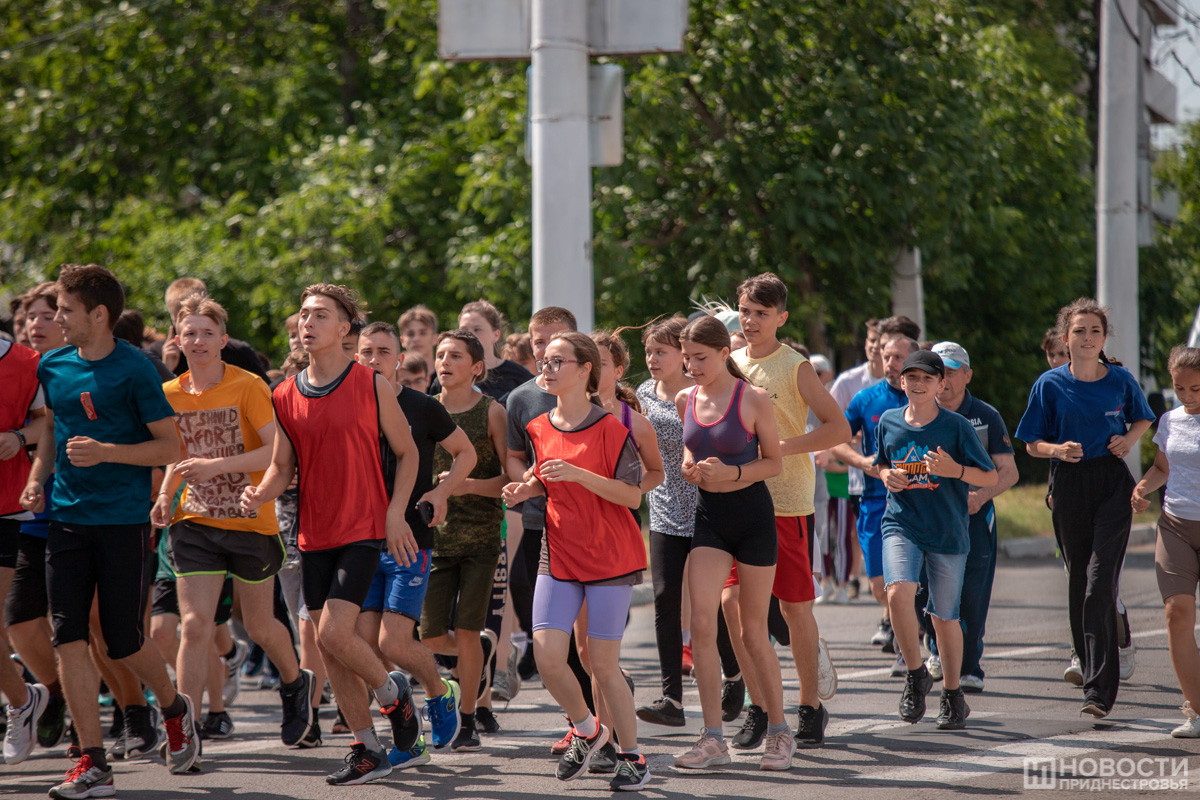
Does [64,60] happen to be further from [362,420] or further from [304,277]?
[362,420]

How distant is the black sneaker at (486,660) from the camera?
6758 mm

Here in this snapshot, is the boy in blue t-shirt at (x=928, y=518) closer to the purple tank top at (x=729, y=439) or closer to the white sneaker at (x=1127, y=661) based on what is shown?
the purple tank top at (x=729, y=439)

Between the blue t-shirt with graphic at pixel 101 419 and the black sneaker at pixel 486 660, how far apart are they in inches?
69.0

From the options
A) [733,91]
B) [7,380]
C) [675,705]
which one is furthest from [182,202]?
[675,705]

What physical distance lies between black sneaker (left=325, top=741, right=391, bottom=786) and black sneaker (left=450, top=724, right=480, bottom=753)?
0.76 metres

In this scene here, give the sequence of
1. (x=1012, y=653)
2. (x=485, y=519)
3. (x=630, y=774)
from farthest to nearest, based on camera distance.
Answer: (x=1012, y=653)
(x=485, y=519)
(x=630, y=774)

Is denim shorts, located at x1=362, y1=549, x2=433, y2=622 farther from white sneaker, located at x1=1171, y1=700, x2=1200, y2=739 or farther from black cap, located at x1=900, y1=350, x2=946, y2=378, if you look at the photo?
white sneaker, located at x1=1171, y1=700, x2=1200, y2=739

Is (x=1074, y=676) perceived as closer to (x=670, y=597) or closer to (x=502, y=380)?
(x=670, y=597)

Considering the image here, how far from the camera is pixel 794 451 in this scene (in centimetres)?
613

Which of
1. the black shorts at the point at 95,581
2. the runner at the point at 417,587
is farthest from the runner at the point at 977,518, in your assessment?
the black shorts at the point at 95,581

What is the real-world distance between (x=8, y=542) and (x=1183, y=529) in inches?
219

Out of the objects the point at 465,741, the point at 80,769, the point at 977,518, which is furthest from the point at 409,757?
the point at 977,518

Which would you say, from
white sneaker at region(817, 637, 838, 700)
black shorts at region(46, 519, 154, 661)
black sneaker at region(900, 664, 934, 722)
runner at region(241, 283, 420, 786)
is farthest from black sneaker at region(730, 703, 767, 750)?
black shorts at region(46, 519, 154, 661)

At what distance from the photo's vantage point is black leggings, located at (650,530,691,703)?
625cm
